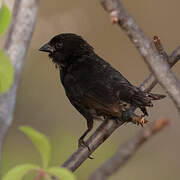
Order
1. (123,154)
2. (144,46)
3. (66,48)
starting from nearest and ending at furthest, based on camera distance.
Result: (123,154) → (144,46) → (66,48)

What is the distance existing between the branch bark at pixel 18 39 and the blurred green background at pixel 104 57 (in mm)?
6141

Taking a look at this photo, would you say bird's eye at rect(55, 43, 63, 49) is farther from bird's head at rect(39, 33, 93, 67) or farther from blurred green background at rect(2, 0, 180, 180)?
blurred green background at rect(2, 0, 180, 180)

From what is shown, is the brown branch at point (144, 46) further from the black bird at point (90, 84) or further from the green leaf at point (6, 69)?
the black bird at point (90, 84)

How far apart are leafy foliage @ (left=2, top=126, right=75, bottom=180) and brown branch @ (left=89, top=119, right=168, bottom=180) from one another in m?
0.12

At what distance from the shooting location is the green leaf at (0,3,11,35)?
128 centimetres

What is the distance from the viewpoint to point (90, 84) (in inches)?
161

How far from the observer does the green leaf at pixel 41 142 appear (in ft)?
4.07

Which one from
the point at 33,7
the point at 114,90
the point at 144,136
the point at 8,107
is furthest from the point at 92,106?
the point at 144,136

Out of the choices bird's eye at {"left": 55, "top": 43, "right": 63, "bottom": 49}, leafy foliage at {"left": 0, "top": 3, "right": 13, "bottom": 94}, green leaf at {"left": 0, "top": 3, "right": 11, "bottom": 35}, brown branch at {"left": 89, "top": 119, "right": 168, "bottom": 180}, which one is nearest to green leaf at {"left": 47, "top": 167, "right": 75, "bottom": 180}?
brown branch at {"left": 89, "top": 119, "right": 168, "bottom": 180}

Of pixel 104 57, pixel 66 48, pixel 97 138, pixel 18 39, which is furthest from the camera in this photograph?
pixel 104 57

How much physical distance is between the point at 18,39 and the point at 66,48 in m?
2.64

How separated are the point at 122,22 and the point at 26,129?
1.22ft

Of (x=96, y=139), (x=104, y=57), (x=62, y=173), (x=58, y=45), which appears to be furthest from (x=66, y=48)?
(x=104, y=57)

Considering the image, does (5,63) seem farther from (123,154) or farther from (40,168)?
(123,154)
